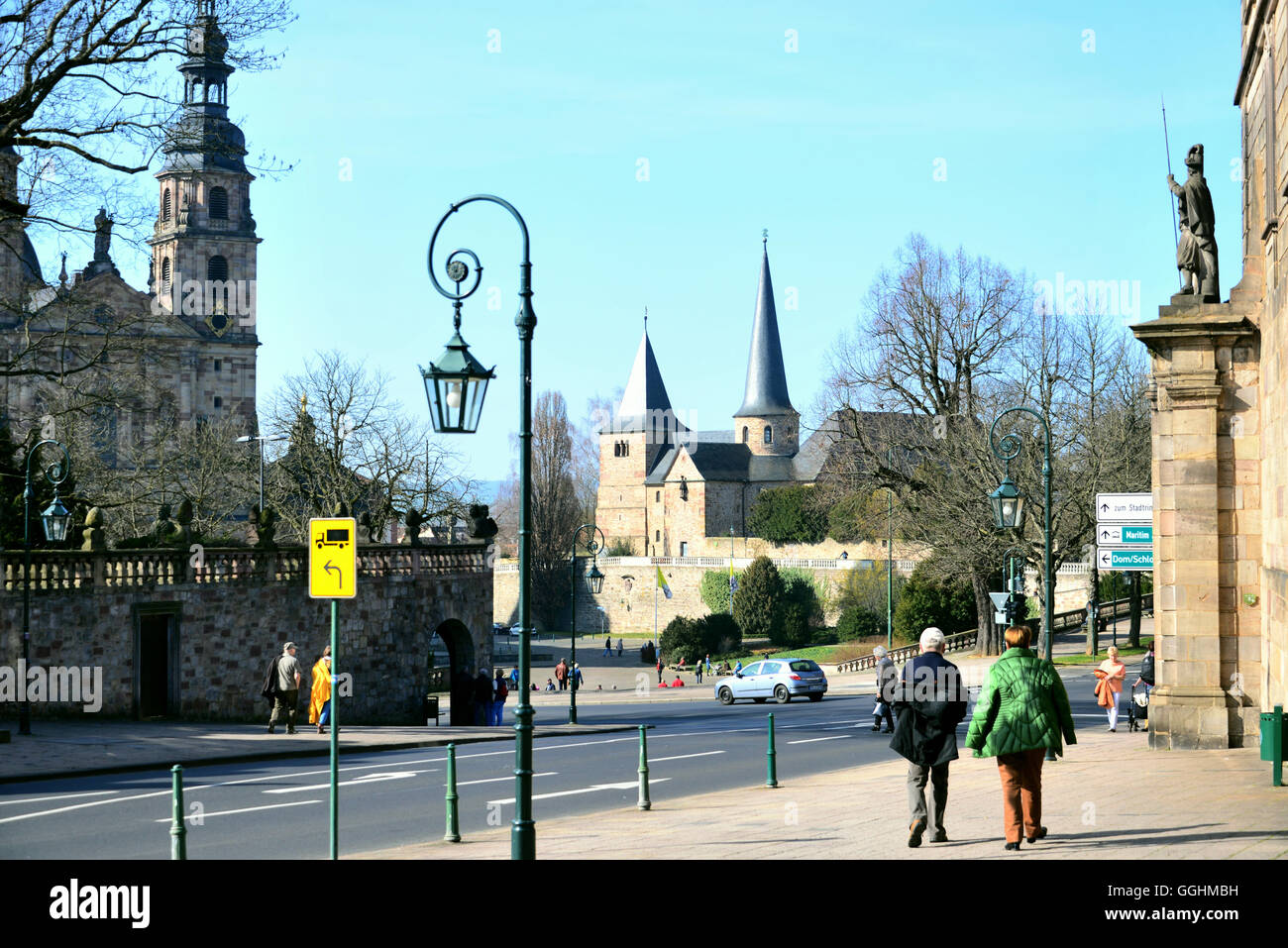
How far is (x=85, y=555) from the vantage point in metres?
29.9

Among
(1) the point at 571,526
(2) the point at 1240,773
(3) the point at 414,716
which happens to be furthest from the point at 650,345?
(2) the point at 1240,773

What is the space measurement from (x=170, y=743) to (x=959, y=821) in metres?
16.2

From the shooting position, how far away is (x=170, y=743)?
25281mm

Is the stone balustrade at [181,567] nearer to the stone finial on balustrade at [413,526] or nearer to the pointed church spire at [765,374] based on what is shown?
the stone finial on balustrade at [413,526]

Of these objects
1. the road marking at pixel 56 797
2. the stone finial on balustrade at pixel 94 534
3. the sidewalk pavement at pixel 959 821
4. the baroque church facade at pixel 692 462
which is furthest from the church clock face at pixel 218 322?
the sidewalk pavement at pixel 959 821

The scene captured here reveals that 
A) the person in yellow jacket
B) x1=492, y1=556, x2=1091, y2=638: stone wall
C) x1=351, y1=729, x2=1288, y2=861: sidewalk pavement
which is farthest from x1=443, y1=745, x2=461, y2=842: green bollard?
x1=492, y1=556, x2=1091, y2=638: stone wall

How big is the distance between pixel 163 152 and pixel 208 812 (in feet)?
43.0

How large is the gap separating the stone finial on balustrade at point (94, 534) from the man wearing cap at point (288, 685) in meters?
5.69

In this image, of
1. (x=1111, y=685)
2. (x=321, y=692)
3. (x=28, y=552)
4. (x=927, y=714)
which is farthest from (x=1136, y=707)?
(x=28, y=552)

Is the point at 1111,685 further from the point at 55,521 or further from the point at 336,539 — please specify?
the point at 55,521

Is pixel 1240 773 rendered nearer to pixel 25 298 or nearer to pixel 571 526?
pixel 25 298

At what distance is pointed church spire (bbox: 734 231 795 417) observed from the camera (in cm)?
13325

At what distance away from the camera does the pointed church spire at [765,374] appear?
133250 mm
